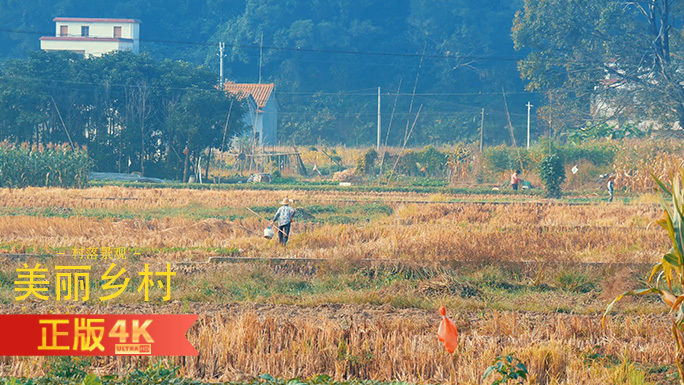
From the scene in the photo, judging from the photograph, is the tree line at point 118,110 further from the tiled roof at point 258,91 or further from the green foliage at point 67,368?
the green foliage at point 67,368

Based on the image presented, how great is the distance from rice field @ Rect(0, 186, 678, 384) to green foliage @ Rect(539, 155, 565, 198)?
7547 mm

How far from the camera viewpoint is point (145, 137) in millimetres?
38625

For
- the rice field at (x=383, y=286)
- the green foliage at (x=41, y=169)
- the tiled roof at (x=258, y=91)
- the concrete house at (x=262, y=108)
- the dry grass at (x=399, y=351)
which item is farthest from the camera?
the tiled roof at (x=258, y=91)

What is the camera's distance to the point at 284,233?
14.3 m

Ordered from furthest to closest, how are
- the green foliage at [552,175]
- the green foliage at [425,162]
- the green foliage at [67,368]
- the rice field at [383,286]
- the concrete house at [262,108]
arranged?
the concrete house at [262,108] → the green foliage at [425,162] → the green foliage at [552,175] → the rice field at [383,286] → the green foliage at [67,368]

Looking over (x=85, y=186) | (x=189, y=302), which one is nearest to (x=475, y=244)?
(x=189, y=302)

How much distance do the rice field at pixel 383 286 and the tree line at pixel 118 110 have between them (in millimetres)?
16211

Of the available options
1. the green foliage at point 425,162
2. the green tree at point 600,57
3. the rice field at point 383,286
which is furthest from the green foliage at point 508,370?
the green tree at point 600,57

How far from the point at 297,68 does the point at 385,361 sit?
6152cm

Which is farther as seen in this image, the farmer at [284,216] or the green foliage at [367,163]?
the green foliage at [367,163]

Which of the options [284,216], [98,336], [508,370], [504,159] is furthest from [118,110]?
[508,370]

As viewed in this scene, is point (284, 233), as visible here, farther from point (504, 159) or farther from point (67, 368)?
point (504, 159)

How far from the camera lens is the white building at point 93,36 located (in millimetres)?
56625

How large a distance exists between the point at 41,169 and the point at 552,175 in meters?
18.0
